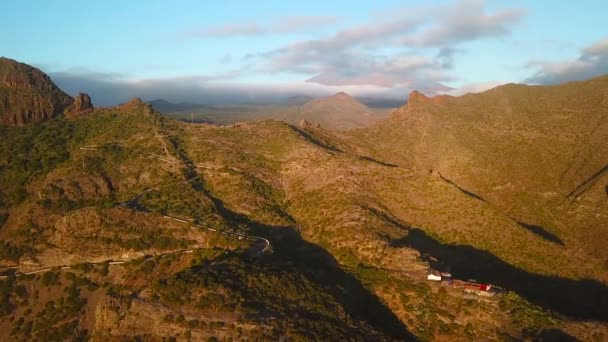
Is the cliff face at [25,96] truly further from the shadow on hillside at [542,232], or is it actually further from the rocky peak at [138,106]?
the shadow on hillside at [542,232]

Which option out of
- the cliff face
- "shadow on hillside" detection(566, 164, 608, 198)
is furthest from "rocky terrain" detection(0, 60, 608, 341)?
the cliff face

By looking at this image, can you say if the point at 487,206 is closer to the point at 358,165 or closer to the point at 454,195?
the point at 454,195

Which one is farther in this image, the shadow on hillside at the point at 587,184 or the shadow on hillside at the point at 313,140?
A: the shadow on hillside at the point at 313,140

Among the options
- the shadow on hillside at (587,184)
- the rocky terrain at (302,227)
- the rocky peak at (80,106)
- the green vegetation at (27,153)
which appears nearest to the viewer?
the rocky terrain at (302,227)

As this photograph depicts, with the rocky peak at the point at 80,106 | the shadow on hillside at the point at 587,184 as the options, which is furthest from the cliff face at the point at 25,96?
the shadow on hillside at the point at 587,184

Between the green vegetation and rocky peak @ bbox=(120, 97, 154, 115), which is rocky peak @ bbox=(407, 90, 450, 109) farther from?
the green vegetation

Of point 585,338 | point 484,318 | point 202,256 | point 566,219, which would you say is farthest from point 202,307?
point 566,219
